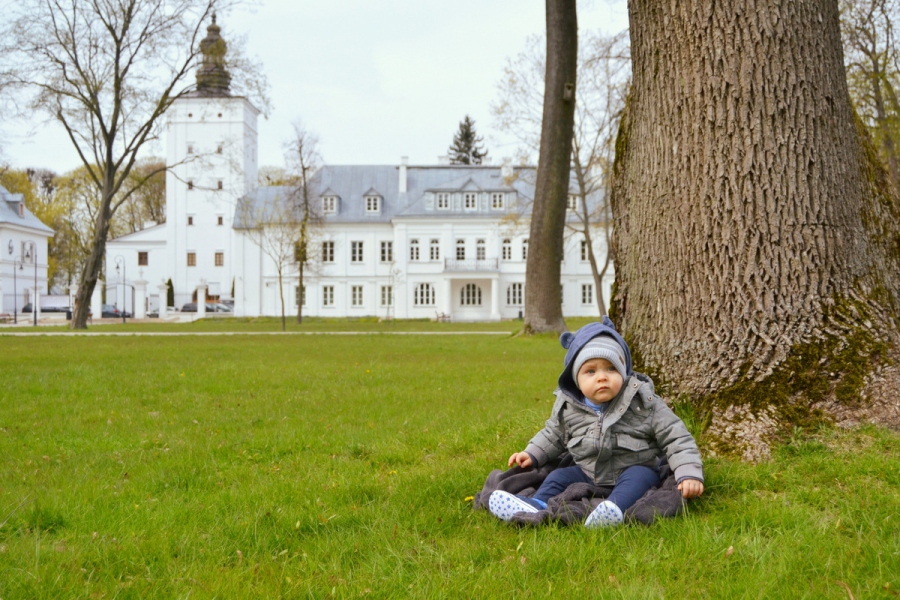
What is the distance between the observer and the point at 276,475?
434cm

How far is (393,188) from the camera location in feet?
175

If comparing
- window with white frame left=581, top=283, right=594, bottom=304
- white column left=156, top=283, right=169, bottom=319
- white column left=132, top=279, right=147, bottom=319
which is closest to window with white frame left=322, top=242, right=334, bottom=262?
white column left=156, top=283, right=169, bottom=319

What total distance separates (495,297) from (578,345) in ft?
154

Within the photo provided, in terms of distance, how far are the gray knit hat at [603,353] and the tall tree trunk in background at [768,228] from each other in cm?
74

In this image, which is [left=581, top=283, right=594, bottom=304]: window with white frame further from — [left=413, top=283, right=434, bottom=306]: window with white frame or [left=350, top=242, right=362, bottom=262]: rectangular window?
[left=350, top=242, right=362, bottom=262]: rectangular window

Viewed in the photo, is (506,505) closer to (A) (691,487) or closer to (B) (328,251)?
(A) (691,487)

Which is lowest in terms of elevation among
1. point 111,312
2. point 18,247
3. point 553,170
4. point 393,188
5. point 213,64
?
point 111,312

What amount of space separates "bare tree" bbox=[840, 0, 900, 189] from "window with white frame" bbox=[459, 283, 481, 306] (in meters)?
33.3

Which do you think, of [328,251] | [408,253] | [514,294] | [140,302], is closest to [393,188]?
[408,253]

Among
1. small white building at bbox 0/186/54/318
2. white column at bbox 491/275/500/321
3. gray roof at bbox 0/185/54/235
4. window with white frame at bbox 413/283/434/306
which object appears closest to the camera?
white column at bbox 491/275/500/321

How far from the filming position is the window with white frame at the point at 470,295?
168 feet

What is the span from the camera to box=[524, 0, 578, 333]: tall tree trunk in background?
1498cm

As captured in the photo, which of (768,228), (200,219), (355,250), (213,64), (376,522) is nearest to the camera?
(376,522)

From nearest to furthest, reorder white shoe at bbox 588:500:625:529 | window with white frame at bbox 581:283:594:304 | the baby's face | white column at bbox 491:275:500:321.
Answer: white shoe at bbox 588:500:625:529 → the baby's face → white column at bbox 491:275:500:321 → window with white frame at bbox 581:283:594:304
